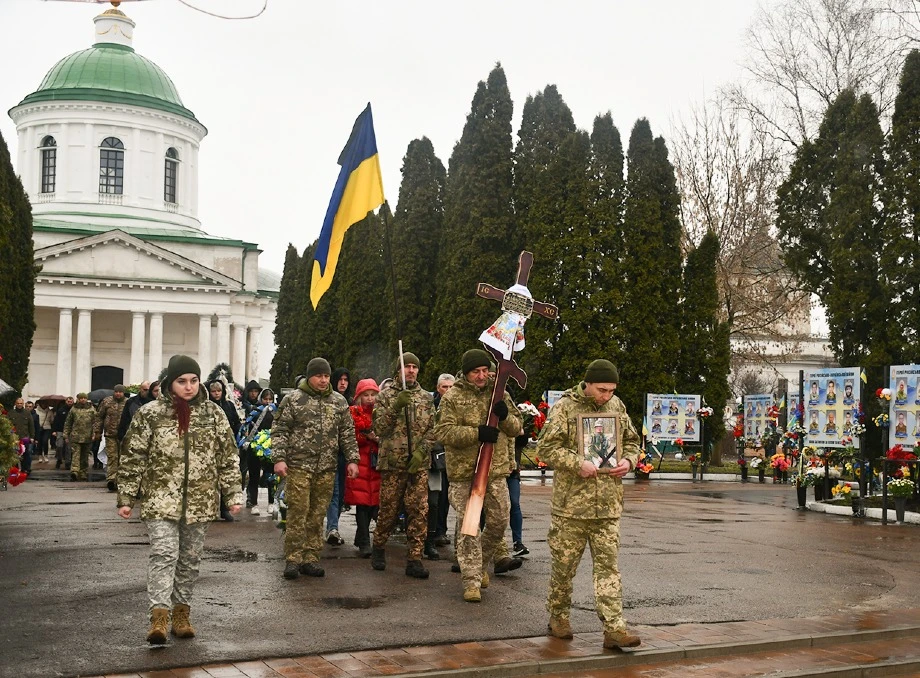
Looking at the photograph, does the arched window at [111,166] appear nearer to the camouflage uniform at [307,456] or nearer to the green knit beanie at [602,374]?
the camouflage uniform at [307,456]

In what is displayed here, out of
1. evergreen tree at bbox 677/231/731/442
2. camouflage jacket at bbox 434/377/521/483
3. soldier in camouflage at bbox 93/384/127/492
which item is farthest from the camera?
evergreen tree at bbox 677/231/731/442

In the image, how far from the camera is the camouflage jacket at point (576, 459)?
23.1ft

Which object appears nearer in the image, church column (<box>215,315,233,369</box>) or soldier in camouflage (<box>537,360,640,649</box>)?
soldier in camouflage (<box>537,360,640,649</box>)

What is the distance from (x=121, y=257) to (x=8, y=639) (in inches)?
2067

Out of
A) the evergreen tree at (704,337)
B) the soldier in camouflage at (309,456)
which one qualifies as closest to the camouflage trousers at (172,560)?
the soldier in camouflage at (309,456)

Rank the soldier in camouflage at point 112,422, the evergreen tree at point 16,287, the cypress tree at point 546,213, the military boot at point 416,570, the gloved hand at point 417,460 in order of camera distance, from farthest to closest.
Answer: the cypress tree at point 546,213
the evergreen tree at point 16,287
the soldier in camouflage at point 112,422
the gloved hand at point 417,460
the military boot at point 416,570

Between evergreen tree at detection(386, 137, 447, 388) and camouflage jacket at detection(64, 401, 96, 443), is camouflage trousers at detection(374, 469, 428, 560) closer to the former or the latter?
camouflage jacket at detection(64, 401, 96, 443)

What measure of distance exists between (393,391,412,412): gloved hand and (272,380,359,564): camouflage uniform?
1.78ft

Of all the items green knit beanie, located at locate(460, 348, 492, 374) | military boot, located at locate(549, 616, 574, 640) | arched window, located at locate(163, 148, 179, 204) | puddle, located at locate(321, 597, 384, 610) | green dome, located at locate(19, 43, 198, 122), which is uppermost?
green dome, located at locate(19, 43, 198, 122)

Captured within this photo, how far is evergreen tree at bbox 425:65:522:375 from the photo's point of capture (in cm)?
4075

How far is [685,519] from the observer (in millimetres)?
16203

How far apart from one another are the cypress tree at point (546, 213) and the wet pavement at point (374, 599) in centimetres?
2195

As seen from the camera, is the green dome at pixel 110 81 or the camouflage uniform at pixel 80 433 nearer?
the camouflage uniform at pixel 80 433

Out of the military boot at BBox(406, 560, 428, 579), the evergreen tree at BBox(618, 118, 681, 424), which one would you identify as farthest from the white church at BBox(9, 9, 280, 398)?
the military boot at BBox(406, 560, 428, 579)
